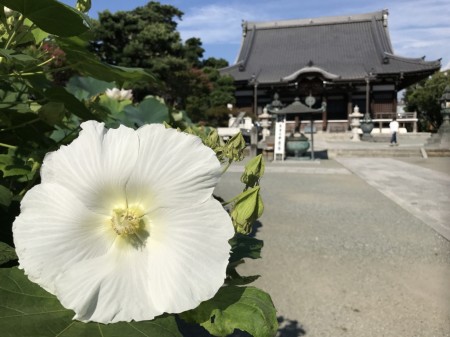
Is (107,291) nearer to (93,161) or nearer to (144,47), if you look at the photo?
(93,161)

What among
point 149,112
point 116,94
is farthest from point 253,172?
point 116,94

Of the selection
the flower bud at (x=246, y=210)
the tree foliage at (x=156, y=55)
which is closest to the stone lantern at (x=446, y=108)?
the tree foliage at (x=156, y=55)

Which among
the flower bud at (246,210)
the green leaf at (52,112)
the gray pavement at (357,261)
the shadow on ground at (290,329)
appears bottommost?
the shadow on ground at (290,329)

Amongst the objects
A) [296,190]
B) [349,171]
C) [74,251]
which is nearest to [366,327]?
[74,251]

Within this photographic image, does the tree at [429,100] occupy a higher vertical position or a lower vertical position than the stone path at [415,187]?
higher

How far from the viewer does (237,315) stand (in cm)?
41

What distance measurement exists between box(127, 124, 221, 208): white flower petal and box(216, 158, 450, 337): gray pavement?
211 cm

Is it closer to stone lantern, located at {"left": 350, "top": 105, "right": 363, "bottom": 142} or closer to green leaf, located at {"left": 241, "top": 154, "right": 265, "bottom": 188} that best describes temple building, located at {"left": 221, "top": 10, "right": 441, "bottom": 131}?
stone lantern, located at {"left": 350, "top": 105, "right": 363, "bottom": 142}

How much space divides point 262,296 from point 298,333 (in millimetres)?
2028

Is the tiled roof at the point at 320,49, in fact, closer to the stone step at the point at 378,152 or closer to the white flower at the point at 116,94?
the stone step at the point at 378,152

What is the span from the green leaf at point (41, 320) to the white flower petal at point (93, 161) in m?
0.10

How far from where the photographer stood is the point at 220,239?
354 mm

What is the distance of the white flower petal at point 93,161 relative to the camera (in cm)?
36

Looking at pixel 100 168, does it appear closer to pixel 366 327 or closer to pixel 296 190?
pixel 366 327
